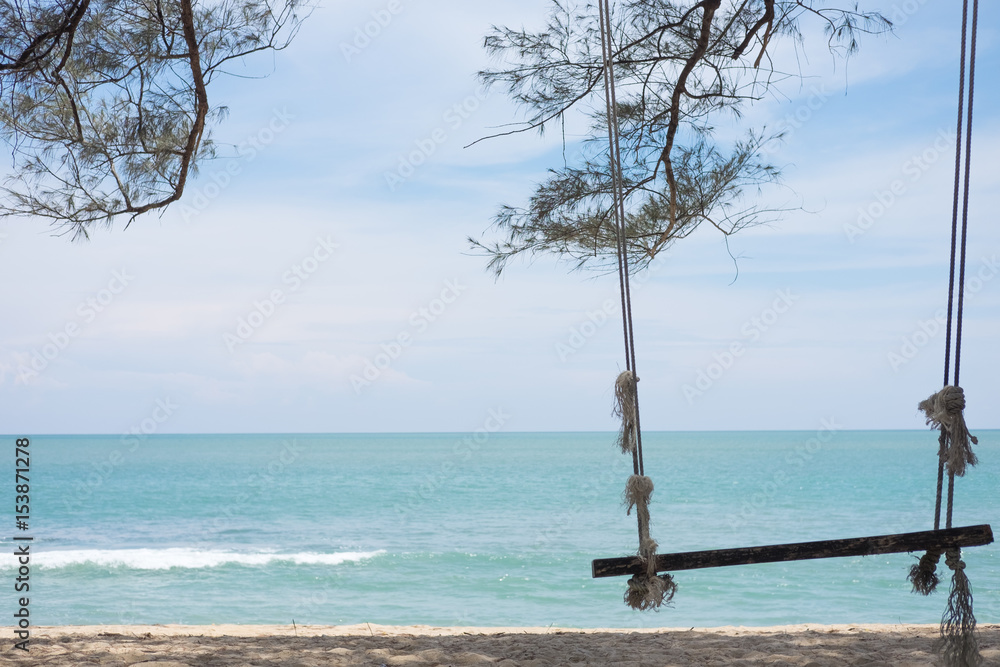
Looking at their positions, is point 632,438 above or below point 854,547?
above

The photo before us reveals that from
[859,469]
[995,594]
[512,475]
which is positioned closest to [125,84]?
[995,594]

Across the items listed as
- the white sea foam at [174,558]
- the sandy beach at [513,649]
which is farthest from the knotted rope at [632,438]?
the white sea foam at [174,558]

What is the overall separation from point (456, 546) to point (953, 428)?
31.2ft

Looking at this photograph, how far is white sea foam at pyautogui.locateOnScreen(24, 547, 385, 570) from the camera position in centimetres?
959

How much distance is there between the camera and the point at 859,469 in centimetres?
2703

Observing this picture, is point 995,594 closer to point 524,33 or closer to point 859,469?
point 524,33

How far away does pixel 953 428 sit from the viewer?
2.06m

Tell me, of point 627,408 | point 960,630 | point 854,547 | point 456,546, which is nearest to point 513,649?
point 627,408

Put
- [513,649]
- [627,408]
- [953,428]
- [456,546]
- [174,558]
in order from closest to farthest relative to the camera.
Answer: [953,428] < [627,408] < [513,649] < [174,558] < [456,546]

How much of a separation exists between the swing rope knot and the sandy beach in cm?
124

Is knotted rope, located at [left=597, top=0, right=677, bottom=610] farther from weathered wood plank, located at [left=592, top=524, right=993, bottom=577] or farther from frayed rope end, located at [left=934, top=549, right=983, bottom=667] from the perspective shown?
frayed rope end, located at [left=934, top=549, right=983, bottom=667]

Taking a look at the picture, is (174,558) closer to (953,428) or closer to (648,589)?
(648,589)

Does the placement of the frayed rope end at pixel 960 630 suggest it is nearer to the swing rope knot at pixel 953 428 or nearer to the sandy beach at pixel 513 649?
the swing rope knot at pixel 953 428

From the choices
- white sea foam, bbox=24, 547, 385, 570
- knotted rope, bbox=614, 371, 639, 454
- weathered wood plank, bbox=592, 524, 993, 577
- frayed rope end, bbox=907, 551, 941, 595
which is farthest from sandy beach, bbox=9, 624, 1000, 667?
white sea foam, bbox=24, 547, 385, 570
